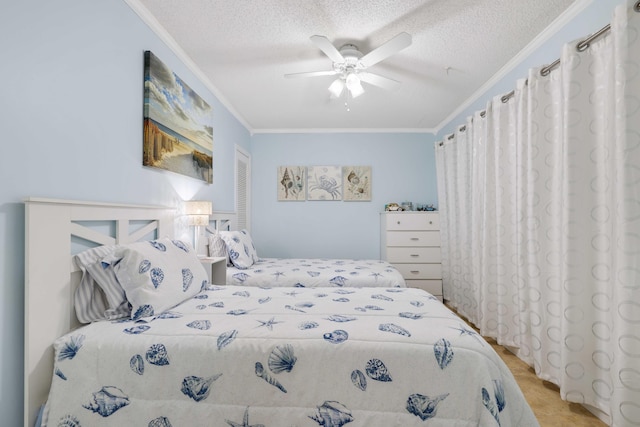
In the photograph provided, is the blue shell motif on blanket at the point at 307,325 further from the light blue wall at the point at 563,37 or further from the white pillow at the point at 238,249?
the light blue wall at the point at 563,37

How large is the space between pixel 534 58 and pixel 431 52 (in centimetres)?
83

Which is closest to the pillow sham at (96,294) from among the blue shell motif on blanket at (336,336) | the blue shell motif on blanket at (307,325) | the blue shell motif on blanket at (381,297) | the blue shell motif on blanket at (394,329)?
the blue shell motif on blanket at (307,325)

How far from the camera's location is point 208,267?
2566 millimetres

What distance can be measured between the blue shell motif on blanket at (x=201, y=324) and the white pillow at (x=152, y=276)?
0.86 ft

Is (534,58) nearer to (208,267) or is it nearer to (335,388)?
(335,388)

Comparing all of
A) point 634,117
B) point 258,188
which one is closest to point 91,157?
point 634,117

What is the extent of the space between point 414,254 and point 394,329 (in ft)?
10.2

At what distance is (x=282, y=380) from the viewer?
1215 millimetres

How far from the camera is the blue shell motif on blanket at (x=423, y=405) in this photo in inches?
45.7

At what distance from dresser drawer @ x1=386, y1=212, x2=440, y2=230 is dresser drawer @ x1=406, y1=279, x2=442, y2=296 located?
2.45 ft

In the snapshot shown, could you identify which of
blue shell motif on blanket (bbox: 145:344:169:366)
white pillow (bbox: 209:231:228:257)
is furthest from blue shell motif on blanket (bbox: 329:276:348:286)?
blue shell motif on blanket (bbox: 145:344:169:366)

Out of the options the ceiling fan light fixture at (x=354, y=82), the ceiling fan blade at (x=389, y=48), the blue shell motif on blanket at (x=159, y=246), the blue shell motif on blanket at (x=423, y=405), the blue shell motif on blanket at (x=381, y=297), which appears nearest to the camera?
the blue shell motif on blanket at (x=423, y=405)

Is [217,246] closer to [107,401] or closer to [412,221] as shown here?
[107,401]

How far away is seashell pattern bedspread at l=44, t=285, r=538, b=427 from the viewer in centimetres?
117
